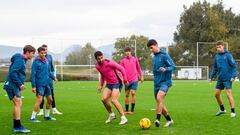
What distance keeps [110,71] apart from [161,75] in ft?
4.58

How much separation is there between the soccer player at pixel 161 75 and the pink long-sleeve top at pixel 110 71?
35.0 inches

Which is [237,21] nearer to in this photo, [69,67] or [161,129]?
[69,67]

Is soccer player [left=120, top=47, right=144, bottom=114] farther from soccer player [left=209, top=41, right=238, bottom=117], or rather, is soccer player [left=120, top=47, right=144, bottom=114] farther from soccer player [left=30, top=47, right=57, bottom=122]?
soccer player [left=30, top=47, right=57, bottom=122]

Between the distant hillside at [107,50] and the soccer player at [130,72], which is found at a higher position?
the distant hillside at [107,50]

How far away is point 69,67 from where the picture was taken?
51.4 metres

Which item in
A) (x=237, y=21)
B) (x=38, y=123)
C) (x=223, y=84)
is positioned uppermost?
(x=237, y=21)

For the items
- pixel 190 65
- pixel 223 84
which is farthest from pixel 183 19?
pixel 223 84

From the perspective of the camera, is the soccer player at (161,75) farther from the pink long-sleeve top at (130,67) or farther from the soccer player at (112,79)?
the pink long-sleeve top at (130,67)

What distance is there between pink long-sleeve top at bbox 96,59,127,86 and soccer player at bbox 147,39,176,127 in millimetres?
889

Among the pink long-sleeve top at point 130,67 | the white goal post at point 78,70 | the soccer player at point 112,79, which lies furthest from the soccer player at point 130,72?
the white goal post at point 78,70

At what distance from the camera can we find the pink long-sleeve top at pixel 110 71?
37.5ft

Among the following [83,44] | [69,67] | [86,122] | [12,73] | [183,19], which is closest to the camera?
[12,73]

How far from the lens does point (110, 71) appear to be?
11.6m

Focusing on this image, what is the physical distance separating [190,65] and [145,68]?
22.3ft
